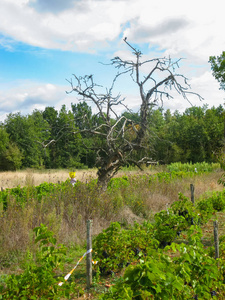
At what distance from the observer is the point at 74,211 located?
6.81 meters

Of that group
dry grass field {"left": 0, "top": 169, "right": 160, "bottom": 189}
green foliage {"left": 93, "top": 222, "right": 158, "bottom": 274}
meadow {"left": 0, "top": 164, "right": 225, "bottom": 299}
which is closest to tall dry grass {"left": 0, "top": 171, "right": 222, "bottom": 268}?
meadow {"left": 0, "top": 164, "right": 225, "bottom": 299}

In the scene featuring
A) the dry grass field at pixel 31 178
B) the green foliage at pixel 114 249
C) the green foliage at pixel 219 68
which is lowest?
the green foliage at pixel 114 249

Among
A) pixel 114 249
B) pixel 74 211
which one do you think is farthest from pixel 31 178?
pixel 114 249

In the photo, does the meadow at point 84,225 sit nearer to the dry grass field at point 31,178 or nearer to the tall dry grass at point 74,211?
the tall dry grass at point 74,211

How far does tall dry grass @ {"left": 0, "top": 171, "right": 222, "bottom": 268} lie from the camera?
5.30 meters

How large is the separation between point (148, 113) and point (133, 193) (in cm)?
268

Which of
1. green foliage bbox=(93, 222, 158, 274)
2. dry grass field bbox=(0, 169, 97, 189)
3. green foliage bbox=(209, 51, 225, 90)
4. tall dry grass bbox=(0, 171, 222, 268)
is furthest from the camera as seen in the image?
green foliage bbox=(209, 51, 225, 90)

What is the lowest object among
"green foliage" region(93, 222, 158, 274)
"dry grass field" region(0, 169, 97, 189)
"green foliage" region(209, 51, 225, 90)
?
"green foliage" region(93, 222, 158, 274)

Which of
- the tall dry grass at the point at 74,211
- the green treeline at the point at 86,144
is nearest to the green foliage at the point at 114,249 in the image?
the tall dry grass at the point at 74,211

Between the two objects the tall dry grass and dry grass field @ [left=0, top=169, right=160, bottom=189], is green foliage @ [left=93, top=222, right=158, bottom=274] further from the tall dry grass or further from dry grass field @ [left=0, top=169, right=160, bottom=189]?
dry grass field @ [left=0, top=169, right=160, bottom=189]

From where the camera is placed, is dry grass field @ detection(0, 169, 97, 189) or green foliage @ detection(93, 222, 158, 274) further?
dry grass field @ detection(0, 169, 97, 189)

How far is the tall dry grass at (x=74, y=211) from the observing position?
17.4ft

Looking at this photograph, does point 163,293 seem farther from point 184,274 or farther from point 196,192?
point 196,192

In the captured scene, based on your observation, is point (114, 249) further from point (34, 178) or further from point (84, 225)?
point (34, 178)
